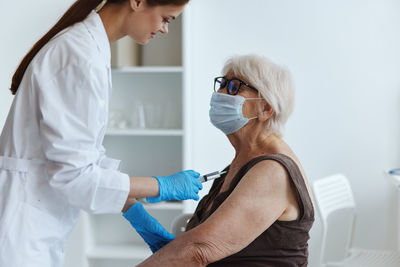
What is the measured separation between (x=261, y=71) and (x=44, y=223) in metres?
0.80

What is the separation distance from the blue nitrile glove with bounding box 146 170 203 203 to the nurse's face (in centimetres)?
37

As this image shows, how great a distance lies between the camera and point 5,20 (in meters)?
2.83

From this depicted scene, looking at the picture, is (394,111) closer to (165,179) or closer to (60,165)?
(165,179)

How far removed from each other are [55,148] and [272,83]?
760 mm

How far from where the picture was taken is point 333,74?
9.66 feet

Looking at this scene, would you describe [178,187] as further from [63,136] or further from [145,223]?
[63,136]

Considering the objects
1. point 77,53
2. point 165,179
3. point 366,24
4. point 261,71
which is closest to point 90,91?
point 77,53

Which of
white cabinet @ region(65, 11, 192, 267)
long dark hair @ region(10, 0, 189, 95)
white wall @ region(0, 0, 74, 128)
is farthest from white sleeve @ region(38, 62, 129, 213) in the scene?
white wall @ region(0, 0, 74, 128)

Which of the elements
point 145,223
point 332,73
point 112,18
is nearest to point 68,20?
point 112,18

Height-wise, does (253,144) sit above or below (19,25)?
below

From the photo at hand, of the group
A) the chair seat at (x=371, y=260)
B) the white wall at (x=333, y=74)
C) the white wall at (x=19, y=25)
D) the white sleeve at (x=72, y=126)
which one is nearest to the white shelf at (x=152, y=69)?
the white wall at (x=333, y=74)

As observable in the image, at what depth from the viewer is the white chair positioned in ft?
7.59

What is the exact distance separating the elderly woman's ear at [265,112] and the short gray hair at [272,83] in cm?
1

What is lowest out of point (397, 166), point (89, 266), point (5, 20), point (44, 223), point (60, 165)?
point (89, 266)
